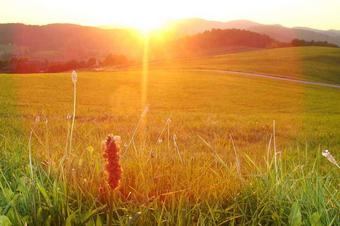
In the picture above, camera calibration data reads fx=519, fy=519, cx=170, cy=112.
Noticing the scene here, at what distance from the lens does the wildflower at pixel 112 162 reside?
2.20 metres

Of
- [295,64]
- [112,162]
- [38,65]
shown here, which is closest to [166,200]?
[112,162]

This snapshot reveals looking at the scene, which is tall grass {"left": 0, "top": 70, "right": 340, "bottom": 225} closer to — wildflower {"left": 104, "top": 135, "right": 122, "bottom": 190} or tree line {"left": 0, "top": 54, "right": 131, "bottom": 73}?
wildflower {"left": 104, "top": 135, "right": 122, "bottom": 190}

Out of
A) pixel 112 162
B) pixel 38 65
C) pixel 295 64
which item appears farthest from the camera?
pixel 38 65

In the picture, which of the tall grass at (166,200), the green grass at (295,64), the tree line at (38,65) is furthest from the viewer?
the tree line at (38,65)

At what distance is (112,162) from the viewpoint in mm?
2236

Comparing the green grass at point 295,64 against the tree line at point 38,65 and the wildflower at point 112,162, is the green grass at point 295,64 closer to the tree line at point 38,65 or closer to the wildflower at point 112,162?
the tree line at point 38,65

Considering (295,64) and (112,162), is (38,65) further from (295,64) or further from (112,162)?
(112,162)

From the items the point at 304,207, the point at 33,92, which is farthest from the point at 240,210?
the point at 33,92

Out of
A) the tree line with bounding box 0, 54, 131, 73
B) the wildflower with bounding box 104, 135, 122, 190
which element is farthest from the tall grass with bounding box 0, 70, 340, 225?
the tree line with bounding box 0, 54, 131, 73

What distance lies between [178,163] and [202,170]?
14.7 inches

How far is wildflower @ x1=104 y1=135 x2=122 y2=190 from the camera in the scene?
2199 mm

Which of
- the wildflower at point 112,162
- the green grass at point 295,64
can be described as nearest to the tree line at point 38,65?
the green grass at point 295,64

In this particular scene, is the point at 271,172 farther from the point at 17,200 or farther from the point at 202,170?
the point at 17,200

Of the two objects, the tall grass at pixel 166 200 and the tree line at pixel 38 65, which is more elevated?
the tall grass at pixel 166 200
